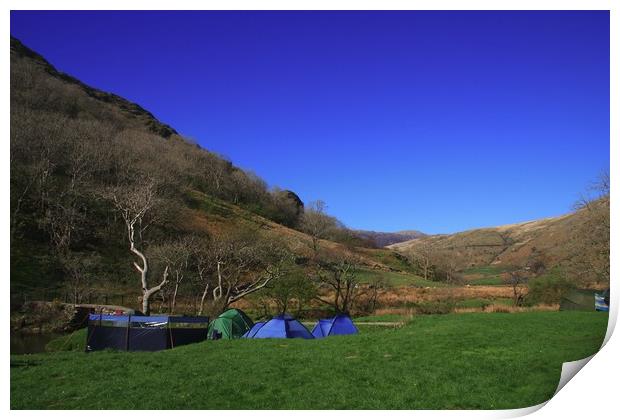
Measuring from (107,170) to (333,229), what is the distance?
35.0 m

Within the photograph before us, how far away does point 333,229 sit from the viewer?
2827 inches

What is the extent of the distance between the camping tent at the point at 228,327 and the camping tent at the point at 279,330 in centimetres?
66

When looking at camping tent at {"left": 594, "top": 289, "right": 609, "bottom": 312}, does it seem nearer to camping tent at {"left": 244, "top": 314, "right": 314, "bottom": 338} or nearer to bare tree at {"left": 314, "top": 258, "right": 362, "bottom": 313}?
bare tree at {"left": 314, "top": 258, "right": 362, "bottom": 313}

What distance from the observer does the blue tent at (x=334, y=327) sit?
2327 centimetres

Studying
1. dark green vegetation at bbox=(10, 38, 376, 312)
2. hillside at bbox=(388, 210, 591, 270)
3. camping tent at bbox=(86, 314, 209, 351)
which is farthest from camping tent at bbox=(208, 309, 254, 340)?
hillside at bbox=(388, 210, 591, 270)

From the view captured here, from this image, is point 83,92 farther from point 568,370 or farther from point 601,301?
point 568,370

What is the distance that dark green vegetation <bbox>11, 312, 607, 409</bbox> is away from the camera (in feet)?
39.1

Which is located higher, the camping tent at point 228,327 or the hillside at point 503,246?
the hillside at point 503,246

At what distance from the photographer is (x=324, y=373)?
13883mm

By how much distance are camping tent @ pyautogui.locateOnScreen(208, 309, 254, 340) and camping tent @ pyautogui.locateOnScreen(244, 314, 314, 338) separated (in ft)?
2.17

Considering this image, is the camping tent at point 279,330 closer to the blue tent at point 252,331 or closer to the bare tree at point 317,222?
the blue tent at point 252,331

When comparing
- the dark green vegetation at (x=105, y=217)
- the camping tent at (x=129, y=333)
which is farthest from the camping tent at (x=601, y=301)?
the camping tent at (x=129, y=333)
